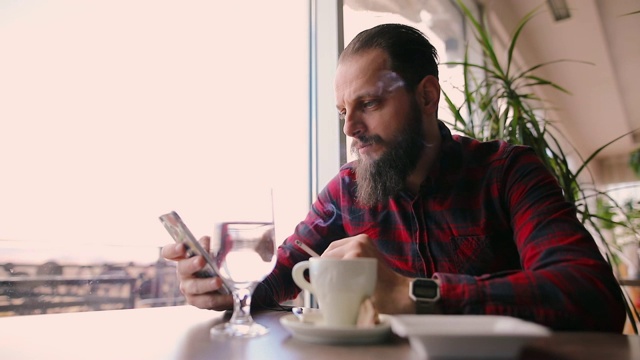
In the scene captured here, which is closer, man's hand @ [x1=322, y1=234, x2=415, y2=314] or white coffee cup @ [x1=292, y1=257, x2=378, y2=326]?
white coffee cup @ [x1=292, y1=257, x2=378, y2=326]

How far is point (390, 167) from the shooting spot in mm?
1301

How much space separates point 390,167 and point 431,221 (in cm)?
19

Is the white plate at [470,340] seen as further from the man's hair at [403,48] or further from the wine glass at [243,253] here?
the man's hair at [403,48]

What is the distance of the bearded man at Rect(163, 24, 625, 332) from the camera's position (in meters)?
0.76

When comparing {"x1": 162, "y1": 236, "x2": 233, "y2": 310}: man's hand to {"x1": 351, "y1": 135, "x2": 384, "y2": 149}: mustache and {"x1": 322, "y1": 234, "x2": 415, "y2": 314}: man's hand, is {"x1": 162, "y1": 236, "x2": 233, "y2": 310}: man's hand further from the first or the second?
{"x1": 351, "y1": 135, "x2": 384, "y2": 149}: mustache

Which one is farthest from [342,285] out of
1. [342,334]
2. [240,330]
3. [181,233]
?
[181,233]

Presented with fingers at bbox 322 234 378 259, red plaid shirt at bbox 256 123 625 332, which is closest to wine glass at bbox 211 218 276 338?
fingers at bbox 322 234 378 259

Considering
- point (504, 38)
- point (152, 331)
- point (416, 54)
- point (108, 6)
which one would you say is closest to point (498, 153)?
point (416, 54)

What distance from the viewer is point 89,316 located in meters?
0.85

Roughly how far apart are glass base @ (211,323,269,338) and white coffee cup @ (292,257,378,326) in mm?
104

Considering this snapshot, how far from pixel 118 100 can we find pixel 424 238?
96 cm

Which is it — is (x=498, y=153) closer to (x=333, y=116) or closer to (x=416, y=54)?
(x=416, y=54)

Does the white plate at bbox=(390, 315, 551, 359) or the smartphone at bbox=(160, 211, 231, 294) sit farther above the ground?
the smartphone at bbox=(160, 211, 231, 294)

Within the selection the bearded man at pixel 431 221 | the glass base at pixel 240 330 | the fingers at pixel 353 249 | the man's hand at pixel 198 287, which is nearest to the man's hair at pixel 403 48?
the bearded man at pixel 431 221
